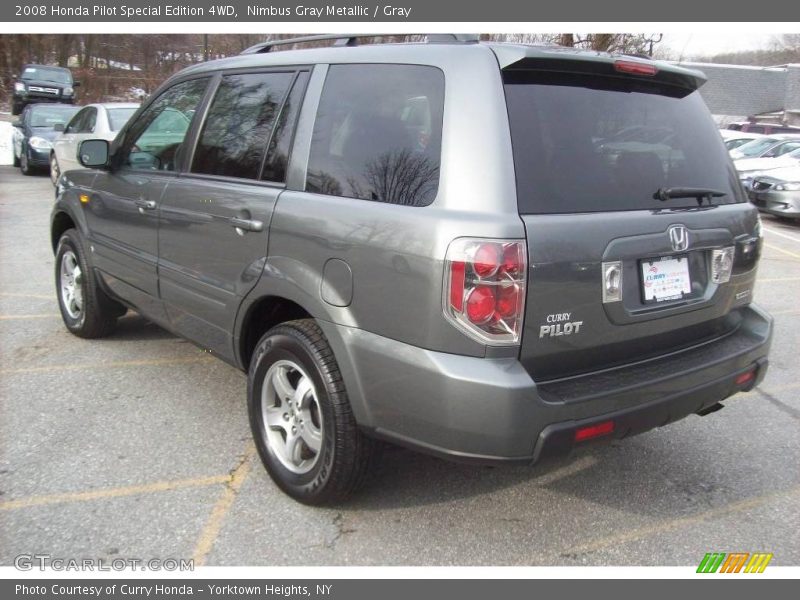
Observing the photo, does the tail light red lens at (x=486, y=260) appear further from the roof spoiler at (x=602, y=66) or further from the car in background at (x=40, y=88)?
the car in background at (x=40, y=88)

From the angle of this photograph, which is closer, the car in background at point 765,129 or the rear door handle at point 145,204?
the rear door handle at point 145,204

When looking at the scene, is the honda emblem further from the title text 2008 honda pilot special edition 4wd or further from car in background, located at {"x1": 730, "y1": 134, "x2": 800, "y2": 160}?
car in background, located at {"x1": 730, "y1": 134, "x2": 800, "y2": 160}

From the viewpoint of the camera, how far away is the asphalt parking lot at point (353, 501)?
9.23ft

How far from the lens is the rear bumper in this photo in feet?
7.75

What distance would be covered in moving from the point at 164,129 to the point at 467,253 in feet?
8.36

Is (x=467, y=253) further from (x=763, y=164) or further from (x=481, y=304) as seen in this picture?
(x=763, y=164)

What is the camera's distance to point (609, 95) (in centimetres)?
279

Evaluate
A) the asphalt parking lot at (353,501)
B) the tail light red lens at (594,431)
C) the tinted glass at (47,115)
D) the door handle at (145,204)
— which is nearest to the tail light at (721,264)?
the tail light red lens at (594,431)

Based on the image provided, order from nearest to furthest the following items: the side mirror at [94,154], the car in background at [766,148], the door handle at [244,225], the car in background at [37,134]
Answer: the door handle at [244,225]
the side mirror at [94,154]
the car in background at [37,134]
the car in background at [766,148]

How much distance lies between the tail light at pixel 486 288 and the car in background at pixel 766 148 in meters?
16.6

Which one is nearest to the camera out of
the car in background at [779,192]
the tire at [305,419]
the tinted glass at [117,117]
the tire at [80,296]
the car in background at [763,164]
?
the tire at [305,419]

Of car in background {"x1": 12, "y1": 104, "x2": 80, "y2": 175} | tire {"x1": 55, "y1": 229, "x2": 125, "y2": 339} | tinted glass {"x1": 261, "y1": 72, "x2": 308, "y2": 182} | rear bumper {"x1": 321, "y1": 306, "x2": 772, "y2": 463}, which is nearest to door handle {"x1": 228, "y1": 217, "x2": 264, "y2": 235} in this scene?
tinted glass {"x1": 261, "y1": 72, "x2": 308, "y2": 182}

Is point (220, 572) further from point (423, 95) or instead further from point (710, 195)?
point (710, 195)

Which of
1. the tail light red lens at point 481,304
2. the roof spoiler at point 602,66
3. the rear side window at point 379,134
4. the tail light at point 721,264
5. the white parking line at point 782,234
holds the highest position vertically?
the roof spoiler at point 602,66
